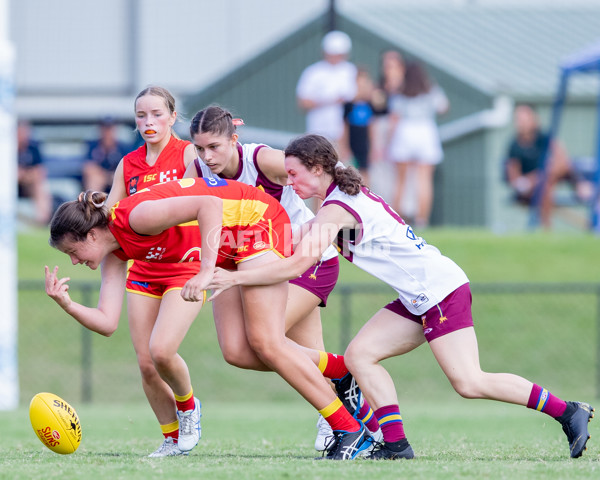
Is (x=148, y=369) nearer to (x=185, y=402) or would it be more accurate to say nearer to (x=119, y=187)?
(x=185, y=402)

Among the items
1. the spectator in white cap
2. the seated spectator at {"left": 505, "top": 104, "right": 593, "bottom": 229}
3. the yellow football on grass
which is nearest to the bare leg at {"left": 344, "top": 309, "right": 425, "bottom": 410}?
the yellow football on grass

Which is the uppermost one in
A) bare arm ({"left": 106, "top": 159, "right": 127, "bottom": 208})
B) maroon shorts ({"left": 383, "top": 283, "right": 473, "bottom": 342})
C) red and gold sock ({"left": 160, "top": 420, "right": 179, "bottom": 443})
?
bare arm ({"left": 106, "top": 159, "right": 127, "bottom": 208})

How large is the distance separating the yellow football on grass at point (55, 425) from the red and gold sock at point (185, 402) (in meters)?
0.61

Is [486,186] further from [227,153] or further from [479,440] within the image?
[227,153]

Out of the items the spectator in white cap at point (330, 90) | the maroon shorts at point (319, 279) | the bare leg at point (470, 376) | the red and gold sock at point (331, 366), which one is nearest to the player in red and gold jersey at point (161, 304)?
the maroon shorts at point (319, 279)

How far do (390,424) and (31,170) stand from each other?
398 inches

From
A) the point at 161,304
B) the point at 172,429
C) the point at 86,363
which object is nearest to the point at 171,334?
the point at 161,304

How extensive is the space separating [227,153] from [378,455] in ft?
6.34

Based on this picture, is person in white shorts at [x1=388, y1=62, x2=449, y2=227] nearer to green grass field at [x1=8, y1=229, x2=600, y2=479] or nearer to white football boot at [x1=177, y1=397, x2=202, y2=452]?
green grass field at [x1=8, y1=229, x2=600, y2=479]

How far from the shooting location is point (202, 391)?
1239cm

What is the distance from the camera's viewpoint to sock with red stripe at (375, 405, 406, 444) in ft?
18.5

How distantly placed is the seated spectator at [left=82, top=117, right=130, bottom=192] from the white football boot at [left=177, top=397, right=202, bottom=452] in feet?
27.1

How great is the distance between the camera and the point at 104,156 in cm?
1425

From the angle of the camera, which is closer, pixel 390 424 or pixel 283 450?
pixel 390 424
